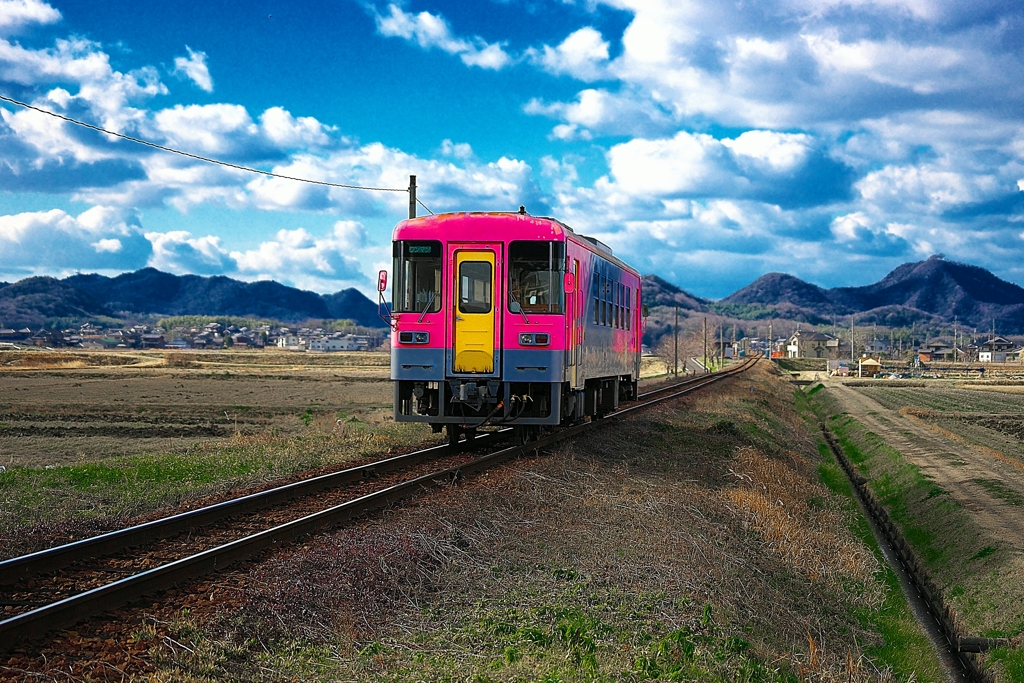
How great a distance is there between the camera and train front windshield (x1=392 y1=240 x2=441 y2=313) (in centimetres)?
1541

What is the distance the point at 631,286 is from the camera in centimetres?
2395

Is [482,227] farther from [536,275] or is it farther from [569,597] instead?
[569,597]

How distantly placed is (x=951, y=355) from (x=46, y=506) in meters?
181

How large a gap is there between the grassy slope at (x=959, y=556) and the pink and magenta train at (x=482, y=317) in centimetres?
686

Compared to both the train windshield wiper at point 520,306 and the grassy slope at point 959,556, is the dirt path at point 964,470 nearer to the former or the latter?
the grassy slope at point 959,556

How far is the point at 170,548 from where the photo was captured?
890 centimetres

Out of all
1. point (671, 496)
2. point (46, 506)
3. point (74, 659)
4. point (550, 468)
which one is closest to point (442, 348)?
point (550, 468)

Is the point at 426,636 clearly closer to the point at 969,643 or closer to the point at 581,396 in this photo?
the point at 969,643

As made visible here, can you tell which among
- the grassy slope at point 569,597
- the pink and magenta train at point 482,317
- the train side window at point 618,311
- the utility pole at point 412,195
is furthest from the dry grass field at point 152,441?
the utility pole at point 412,195

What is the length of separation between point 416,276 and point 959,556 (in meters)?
10.5

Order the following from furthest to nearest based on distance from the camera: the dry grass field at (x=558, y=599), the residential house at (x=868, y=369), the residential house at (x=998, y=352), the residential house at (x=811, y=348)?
the residential house at (x=811, y=348), the residential house at (x=998, y=352), the residential house at (x=868, y=369), the dry grass field at (x=558, y=599)

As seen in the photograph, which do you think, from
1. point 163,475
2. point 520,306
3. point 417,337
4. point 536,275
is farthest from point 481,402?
point 163,475

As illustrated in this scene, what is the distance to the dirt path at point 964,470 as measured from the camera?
1744 cm

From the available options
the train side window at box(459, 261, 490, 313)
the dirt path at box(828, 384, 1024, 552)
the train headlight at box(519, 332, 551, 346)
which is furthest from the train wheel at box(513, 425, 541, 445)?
the dirt path at box(828, 384, 1024, 552)
